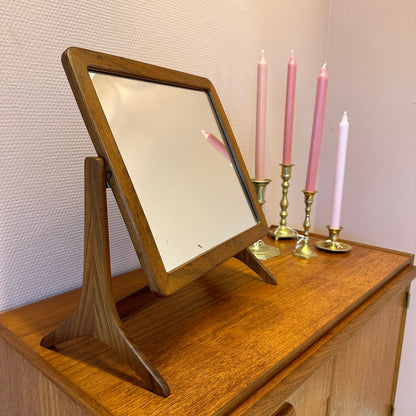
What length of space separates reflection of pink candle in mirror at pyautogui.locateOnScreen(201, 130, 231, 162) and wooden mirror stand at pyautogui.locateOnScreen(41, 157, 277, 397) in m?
0.22

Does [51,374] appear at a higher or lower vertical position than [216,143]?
lower

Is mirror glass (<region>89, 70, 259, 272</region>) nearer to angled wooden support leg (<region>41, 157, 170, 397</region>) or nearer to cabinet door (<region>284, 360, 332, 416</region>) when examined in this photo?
angled wooden support leg (<region>41, 157, 170, 397</region>)

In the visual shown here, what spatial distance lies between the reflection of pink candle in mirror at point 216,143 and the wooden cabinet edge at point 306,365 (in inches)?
11.7

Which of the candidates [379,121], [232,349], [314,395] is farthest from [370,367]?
[379,121]

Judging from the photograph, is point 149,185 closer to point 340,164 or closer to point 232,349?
point 232,349

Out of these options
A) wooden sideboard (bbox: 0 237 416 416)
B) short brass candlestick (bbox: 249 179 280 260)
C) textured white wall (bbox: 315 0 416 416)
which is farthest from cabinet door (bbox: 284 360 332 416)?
textured white wall (bbox: 315 0 416 416)

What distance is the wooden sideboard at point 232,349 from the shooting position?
38cm

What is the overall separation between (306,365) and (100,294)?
256 mm

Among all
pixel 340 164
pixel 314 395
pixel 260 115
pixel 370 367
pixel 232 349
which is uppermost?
pixel 260 115

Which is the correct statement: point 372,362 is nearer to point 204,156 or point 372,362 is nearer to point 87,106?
point 204,156

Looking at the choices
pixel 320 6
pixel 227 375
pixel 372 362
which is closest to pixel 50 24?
pixel 227 375

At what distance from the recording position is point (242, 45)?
93 centimetres

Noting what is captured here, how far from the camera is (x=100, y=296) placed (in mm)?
395

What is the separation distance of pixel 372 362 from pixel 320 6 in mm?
1048
